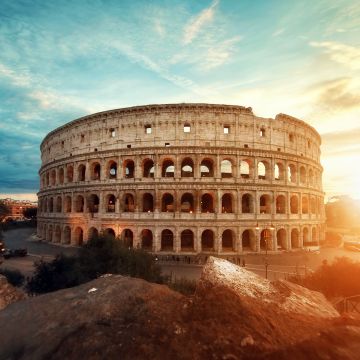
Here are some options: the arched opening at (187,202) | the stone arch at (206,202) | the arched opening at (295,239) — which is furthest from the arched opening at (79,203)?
the arched opening at (295,239)

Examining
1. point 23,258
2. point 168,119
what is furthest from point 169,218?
point 23,258

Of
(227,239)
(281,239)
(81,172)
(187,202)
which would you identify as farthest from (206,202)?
(81,172)

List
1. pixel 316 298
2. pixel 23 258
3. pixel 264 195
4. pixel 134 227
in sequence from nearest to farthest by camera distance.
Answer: pixel 316 298 → pixel 23 258 → pixel 134 227 → pixel 264 195

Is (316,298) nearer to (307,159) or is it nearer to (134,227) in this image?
(134,227)

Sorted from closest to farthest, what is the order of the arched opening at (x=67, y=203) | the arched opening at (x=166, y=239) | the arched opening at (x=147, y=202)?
the arched opening at (x=166, y=239) < the arched opening at (x=147, y=202) < the arched opening at (x=67, y=203)

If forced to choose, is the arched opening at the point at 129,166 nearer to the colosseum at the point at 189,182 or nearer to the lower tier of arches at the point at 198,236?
the colosseum at the point at 189,182

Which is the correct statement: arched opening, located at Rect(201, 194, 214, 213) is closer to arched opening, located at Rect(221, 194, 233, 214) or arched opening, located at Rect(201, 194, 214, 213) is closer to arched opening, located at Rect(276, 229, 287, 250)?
arched opening, located at Rect(221, 194, 233, 214)

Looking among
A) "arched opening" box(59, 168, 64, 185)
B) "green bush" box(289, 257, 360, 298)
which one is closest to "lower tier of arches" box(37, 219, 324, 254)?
"arched opening" box(59, 168, 64, 185)
